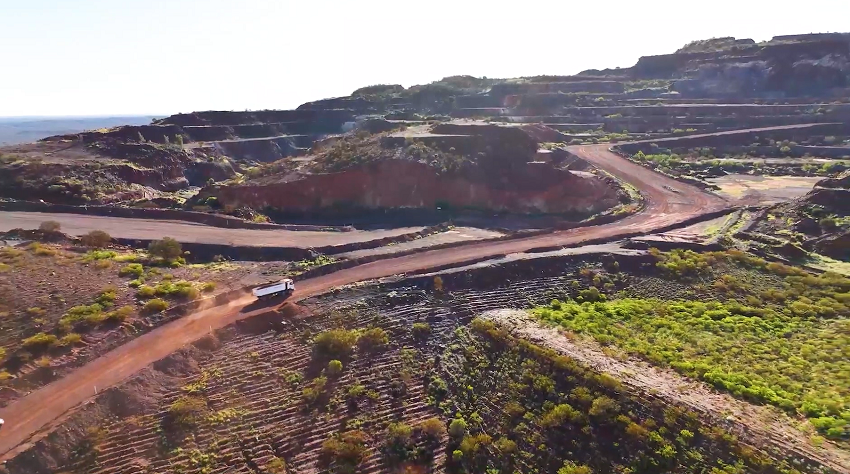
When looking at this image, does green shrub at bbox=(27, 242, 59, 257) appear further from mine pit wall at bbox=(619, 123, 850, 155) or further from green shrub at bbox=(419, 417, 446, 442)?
mine pit wall at bbox=(619, 123, 850, 155)

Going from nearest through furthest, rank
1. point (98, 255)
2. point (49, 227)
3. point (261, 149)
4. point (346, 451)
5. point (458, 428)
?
point (346, 451) → point (458, 428) → point (98, 255) → point (49, 227) → point (261, 149)

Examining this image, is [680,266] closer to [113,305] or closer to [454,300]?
[454,300]

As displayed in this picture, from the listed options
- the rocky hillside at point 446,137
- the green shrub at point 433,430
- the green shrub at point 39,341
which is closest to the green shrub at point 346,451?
the green shrub at point 433,430

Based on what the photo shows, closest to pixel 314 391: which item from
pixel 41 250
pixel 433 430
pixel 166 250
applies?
pixel 433 430

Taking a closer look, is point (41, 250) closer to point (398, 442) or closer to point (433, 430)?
point (398, 442)

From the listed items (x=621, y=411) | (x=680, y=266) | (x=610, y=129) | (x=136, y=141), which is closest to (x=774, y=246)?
(x=680, y=266)

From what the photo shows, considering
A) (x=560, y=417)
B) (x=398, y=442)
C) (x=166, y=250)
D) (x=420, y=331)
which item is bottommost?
(x=398, y=442)

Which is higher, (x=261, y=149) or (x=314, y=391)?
(x=261, y=149)

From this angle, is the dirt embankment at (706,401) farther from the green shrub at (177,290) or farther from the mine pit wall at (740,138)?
the mine pit wall at (740,138)
